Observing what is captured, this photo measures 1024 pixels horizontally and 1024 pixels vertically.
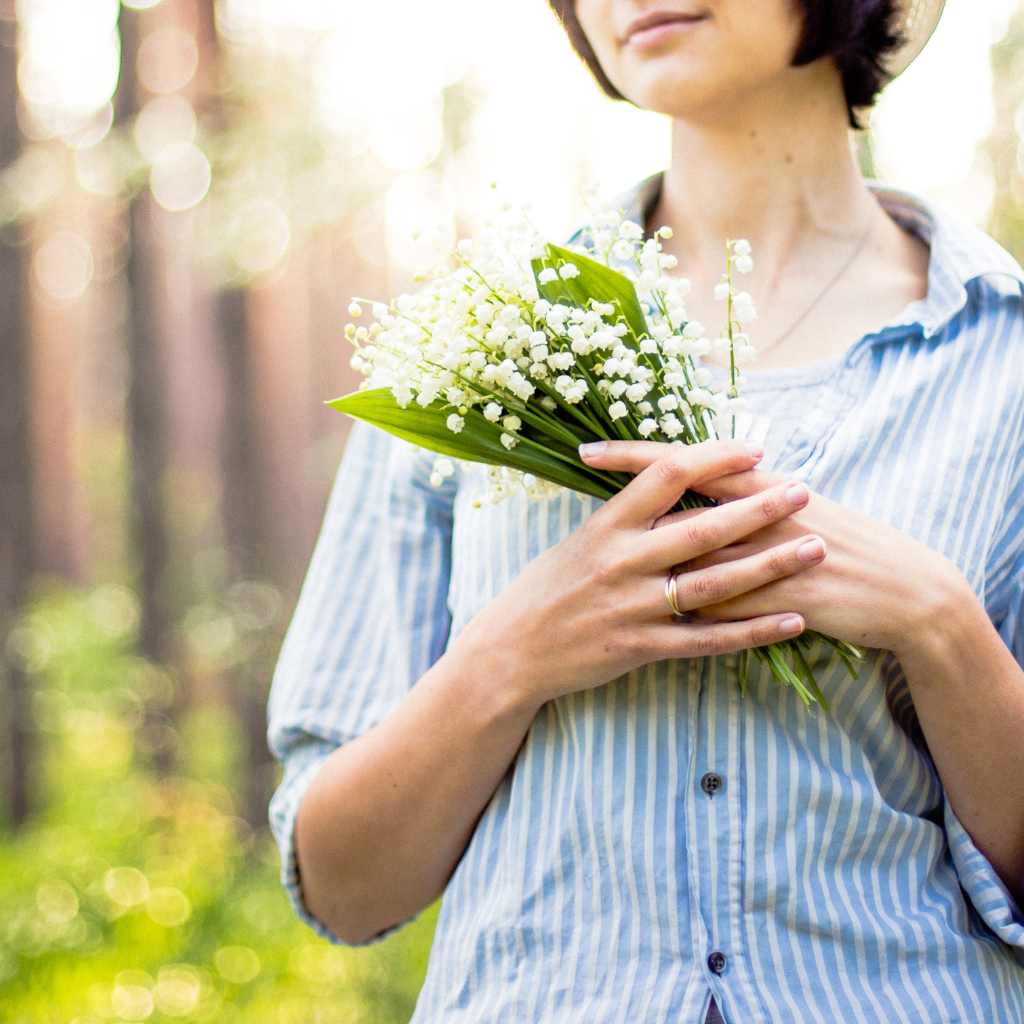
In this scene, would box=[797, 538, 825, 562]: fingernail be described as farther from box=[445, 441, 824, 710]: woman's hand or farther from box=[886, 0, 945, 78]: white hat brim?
box=[886, 0, 945, 78]: white hat brim

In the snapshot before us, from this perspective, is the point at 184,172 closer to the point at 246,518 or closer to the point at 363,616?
the point at 246,518

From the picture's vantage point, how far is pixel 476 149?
460 cm

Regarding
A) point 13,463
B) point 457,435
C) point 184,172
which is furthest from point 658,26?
point 13,463

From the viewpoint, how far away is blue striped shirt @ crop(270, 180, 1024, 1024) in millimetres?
997

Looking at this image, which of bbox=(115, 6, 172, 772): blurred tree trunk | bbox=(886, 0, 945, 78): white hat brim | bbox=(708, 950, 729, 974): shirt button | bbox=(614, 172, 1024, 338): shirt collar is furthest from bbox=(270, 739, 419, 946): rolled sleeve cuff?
bbox=(115, 6, 172, 772): blurred tree trunk

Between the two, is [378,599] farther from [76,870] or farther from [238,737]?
[238,737]

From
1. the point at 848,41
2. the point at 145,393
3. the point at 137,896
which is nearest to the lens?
the point at 848,41

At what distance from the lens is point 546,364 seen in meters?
0.96

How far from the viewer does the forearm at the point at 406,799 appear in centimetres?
109

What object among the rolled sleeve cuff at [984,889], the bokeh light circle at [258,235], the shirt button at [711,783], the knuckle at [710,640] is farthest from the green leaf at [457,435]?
the bokeh light circle at [258,235]

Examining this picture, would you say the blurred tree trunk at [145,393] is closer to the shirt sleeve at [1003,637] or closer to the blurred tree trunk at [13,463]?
the blurred tree trunk at [13,463]

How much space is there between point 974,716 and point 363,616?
2.54 ft

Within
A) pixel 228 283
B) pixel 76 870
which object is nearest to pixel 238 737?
pixel 76 870

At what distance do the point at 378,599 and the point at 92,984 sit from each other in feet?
10.3
